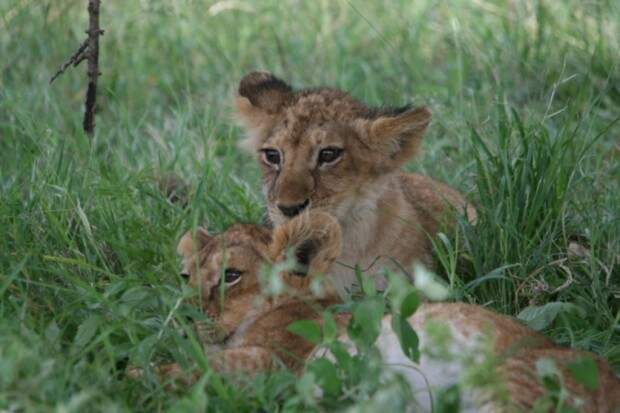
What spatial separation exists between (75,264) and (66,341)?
60cm

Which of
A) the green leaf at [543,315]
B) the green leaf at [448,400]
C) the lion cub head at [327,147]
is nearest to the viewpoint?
the green leaf at [448,400]

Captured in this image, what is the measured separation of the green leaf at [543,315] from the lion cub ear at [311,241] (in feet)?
2.20

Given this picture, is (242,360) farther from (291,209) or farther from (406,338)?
(291,209)

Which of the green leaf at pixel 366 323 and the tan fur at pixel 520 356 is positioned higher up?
the green leaf at pixel 366 323

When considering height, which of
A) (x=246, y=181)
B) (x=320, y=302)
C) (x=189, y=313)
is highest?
(x=189, y=313)

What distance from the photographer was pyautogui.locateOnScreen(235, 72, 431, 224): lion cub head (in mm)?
4551

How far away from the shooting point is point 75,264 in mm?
4258

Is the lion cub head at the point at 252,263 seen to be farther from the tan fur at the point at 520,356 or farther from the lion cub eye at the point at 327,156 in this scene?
the lion cub eye at the point at 327,156

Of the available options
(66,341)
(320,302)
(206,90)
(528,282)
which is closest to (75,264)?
(66,341)

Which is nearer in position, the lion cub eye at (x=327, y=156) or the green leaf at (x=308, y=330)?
the green leaf at (x=308, y=330)

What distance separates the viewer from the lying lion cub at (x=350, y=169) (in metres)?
4.58

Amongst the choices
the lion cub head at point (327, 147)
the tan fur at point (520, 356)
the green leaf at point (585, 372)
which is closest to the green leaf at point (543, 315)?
the tan fur at point (520, 356)

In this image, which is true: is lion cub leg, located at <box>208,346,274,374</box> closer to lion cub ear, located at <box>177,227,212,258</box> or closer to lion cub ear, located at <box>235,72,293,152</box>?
lion cub ear, located at <box>177,227,212,258</box>

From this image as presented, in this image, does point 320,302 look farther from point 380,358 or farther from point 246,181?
point 246,181
